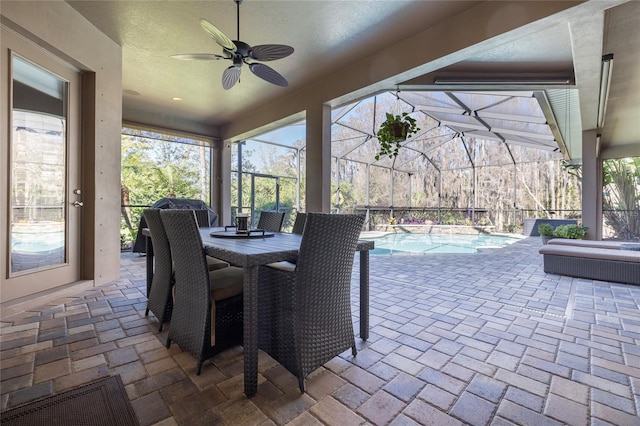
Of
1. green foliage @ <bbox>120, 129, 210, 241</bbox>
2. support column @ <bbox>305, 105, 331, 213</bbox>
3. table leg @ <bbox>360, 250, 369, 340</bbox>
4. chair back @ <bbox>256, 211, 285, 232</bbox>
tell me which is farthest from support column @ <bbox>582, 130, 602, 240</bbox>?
green foliage @ <bbox>120, 129, 210, 241</bbox>

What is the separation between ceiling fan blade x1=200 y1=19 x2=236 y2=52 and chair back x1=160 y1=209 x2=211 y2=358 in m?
1.52

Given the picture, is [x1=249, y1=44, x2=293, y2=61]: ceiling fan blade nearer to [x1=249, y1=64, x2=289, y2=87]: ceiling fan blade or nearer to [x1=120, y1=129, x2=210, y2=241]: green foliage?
[x1=249, y1=64, x2=289, y2=87]: ceiling fan blade

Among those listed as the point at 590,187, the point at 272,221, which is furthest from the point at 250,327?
the point at 590,187

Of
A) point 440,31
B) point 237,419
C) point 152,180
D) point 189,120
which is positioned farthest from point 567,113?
point 152,180

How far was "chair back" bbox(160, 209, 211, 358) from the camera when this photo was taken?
5.80 ft

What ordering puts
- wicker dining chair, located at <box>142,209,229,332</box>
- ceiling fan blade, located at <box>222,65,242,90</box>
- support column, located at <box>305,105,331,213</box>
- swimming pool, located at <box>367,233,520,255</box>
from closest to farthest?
1. wicker dining chair, located at <box>142,209,229,332</box>
2. ceiling fan blade, located at <box>222,65,242,90</box>
3. support column, located at <box>305,105,331,213</box>
4. swimming pool, located at <box>367,233,520,255</box>

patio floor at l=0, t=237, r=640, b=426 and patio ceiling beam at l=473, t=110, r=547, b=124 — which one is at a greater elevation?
patio ceiling beam at l=473, t=110, r=547, b=124

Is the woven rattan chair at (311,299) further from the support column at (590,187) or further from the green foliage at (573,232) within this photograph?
the support column at (590,187)

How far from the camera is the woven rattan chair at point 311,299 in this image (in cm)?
161

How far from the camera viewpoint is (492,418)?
1.38 meters

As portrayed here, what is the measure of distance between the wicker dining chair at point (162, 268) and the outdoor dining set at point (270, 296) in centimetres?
32

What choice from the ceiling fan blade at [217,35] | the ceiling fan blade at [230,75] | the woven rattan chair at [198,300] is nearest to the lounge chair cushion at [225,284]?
the woven rattan chair at [198,300]

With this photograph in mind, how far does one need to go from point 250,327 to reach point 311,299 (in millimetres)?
356

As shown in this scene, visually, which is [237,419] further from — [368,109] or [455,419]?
[368,109]
